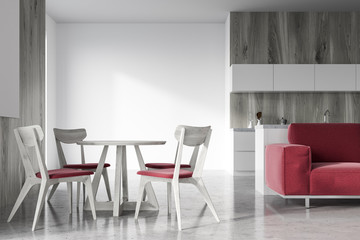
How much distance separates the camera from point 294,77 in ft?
27.1

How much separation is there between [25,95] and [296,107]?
522cm

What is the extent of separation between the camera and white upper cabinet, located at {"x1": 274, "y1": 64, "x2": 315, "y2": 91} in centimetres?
825

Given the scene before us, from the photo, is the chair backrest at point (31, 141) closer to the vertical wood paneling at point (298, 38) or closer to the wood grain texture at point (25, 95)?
the wood grain texture at point (25, 95)

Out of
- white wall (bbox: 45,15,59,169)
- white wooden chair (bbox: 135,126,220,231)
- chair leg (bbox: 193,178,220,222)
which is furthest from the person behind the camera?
white wall (bbox: 45,15,59,169)

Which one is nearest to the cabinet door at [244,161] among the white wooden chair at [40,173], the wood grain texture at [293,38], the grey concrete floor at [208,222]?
the wood grain texture at [293,38]

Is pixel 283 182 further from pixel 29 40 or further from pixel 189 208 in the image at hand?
pixel 29 40

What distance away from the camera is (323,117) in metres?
8.52

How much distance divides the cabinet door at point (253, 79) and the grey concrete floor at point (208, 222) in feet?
11.3

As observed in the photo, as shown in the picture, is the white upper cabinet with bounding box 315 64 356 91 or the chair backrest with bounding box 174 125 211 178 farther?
the white upper cabinet with bounding box 315 64 356 91

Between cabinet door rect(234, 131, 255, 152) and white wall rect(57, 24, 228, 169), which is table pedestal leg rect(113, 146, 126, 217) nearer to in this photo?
cabinet door rect(234, 131, 255, 152)

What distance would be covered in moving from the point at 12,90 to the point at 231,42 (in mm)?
4847

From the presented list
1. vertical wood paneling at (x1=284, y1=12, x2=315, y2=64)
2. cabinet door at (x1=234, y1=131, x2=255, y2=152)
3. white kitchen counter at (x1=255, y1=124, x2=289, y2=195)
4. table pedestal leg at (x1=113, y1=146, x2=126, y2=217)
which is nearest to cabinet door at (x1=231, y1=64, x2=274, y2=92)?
Result: vertical wood paneling at (x1=284, y1=12, x2=315, y2=64)

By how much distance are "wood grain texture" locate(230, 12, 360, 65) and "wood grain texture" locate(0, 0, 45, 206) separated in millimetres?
3912

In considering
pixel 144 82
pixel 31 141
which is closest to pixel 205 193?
pixel 31 141
